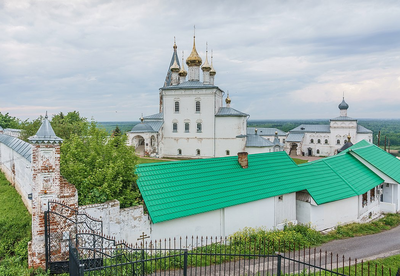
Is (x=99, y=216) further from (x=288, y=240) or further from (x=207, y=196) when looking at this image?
(x=288, y=240)

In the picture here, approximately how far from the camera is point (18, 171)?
46.4ft

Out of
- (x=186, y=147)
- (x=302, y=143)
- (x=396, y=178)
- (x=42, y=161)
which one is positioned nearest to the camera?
(x=42, y=161)

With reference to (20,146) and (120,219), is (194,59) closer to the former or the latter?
(20,146)

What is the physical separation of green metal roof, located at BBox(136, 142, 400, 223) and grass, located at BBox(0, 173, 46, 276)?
3858 mm

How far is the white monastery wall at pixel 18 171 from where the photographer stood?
11630 mm

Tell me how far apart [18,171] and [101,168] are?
693 cm

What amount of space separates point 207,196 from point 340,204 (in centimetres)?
732

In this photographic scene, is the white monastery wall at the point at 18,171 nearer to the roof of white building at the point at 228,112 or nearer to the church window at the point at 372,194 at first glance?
the church window at the point at 372,194

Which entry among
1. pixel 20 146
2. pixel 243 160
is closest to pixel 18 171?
pixel 20 146

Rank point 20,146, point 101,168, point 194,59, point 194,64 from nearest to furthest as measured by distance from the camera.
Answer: point 101,168
point 20,146
point 194,59
point 194,64

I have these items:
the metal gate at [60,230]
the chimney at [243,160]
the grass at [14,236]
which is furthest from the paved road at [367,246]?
the grass at [14,236]

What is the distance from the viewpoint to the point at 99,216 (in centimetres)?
881

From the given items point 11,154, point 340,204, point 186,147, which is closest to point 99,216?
point 11,154

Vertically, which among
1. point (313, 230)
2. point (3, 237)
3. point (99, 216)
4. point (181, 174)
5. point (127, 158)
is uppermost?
→ point (127, 158)
